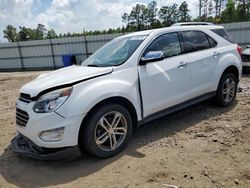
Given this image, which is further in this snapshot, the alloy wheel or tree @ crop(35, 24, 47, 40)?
tree @ crop(35, 24, 47, 40)

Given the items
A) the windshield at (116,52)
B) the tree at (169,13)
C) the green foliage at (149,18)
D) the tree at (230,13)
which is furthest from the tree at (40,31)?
the windshield at (116,52)

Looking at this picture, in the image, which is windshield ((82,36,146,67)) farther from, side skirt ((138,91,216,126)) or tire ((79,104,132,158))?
side skirt ((138,91,216,126))

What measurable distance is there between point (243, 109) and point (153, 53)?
2.58m

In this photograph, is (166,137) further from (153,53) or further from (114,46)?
(114,46)

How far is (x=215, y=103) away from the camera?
5.43 meters

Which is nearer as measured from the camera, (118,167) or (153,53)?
(118,167)

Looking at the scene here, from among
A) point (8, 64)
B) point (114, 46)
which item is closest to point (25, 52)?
point (8, 64)

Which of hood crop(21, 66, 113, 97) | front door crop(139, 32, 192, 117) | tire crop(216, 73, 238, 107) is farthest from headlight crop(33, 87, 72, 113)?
tire crop(216, 73, 238, 107)

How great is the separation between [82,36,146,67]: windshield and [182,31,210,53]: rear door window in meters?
0.92

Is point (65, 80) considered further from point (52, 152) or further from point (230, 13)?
point (230, 13)

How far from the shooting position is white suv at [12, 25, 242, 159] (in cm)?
326

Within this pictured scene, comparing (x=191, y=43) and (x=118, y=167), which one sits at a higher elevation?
(x=191, y=43)

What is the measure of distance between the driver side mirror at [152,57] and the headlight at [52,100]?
4.16 ft

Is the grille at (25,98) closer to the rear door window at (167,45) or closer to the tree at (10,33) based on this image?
the rear door window at (167,45)
